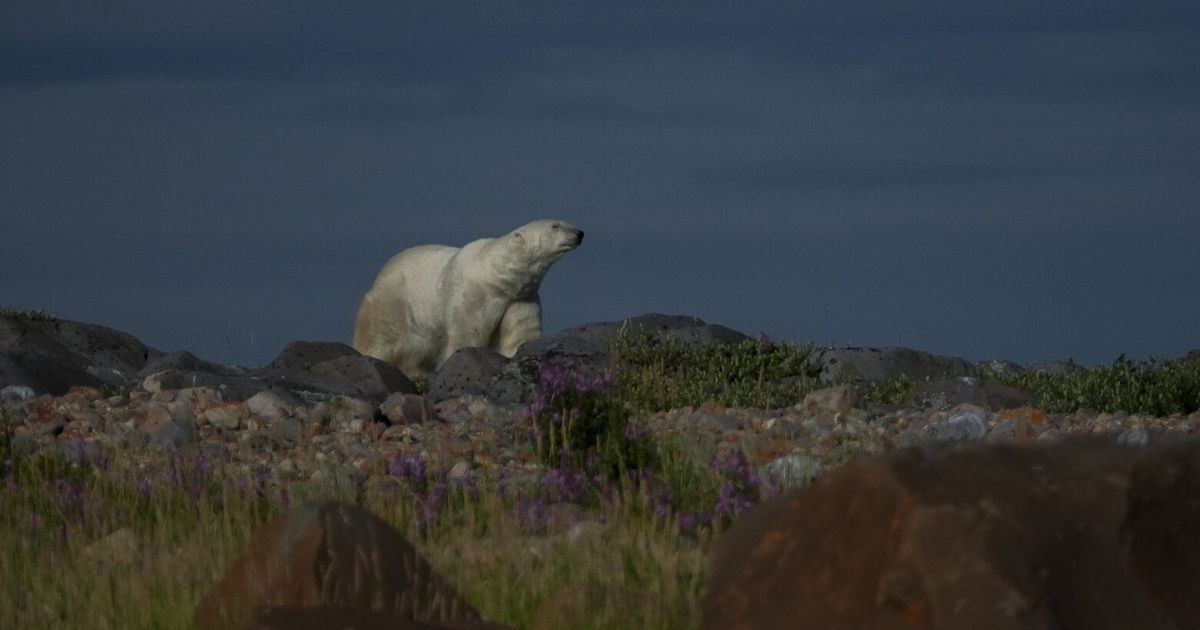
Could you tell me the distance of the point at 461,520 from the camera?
22.7 feet

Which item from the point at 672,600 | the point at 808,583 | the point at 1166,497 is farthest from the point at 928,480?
the point at 672,600

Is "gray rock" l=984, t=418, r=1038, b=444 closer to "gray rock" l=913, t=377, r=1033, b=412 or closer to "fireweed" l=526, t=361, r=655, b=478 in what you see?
"gray rock" l=913, t=377, r=1033, b=412

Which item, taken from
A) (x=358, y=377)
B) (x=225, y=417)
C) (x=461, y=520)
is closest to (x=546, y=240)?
Answer: (x=358, y=377)

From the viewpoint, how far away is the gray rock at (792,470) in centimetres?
736

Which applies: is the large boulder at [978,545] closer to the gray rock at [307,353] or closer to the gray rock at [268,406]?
the gray rock at [268,406]

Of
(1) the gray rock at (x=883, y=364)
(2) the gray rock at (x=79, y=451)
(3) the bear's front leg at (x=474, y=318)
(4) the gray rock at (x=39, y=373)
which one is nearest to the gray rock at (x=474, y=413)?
(2) the gray rock at (x=79, y=451)

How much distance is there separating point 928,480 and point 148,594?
2843 mm

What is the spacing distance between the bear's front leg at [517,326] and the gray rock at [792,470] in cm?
1016

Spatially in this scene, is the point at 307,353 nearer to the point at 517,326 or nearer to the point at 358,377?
the point at 517,326

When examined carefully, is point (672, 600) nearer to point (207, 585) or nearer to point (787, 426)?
point (207, 585)

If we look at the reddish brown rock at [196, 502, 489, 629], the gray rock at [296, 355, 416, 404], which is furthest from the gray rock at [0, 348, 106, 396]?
the reddish brown rock at [196, 502, 489, 629]

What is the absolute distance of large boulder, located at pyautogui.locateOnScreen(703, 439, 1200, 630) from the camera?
3.25 m

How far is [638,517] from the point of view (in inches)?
263

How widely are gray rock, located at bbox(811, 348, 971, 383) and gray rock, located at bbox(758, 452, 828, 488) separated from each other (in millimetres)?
7811
